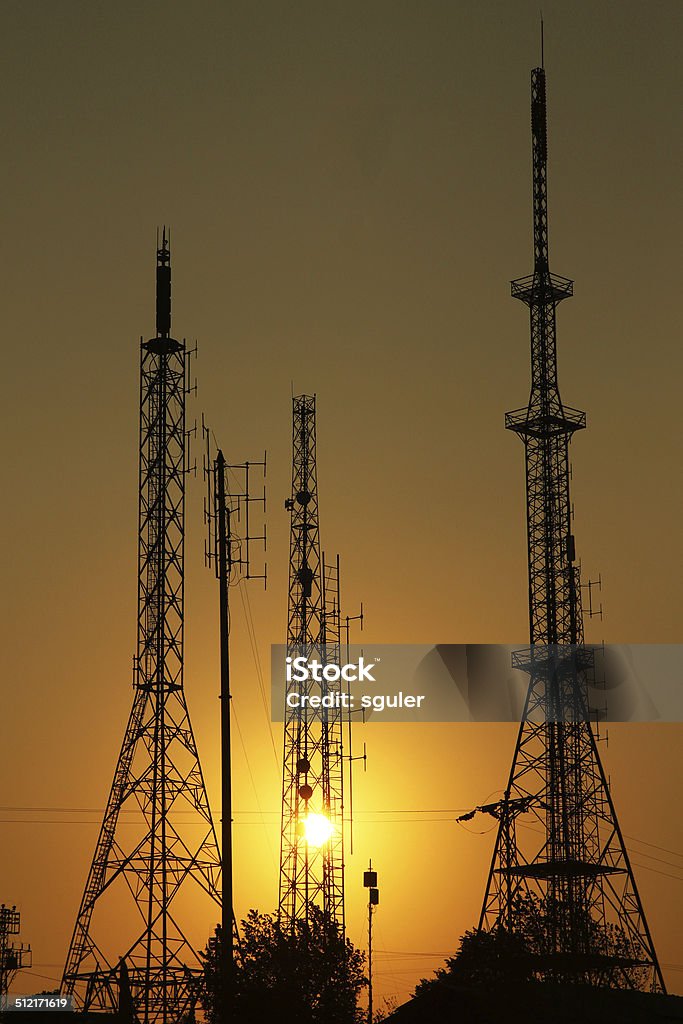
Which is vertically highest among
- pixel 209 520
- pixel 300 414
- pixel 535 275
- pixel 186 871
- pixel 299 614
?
pixel 535 275

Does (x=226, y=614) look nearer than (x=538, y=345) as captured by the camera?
Yes

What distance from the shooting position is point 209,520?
137ft

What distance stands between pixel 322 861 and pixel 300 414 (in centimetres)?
2410

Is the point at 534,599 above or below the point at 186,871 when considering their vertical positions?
above

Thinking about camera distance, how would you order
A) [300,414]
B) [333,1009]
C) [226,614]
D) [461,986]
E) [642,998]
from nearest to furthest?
[226,614]
[333,1009]
[461,986]
[642,998]
[300,414]

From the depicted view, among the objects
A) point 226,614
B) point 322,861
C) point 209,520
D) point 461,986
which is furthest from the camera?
point 322,861

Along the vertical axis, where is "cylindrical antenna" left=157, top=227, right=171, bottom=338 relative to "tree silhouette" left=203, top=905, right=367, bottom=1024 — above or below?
above

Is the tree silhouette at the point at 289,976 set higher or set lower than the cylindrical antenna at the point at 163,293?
lower

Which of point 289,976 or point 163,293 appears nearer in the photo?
point 289,976

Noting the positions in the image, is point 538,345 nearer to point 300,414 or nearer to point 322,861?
point 300,414

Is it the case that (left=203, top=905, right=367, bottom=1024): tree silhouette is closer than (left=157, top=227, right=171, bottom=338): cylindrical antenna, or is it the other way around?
(left=203, top=905, right=367, bottom=1024): tree silhouette

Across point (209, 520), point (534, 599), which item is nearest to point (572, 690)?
point (534, 599)

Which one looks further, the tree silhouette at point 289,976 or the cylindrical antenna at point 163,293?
the cylindrical antenna at point 163,293

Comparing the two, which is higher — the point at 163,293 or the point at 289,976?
the point at 163,293
